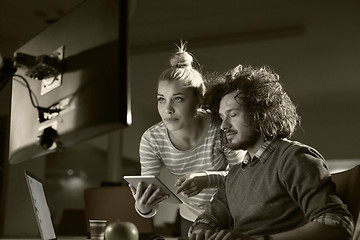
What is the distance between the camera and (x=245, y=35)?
167 inches

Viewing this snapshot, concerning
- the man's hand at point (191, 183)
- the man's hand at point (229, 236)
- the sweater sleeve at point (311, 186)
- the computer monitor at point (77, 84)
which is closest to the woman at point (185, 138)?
the man's hand at point (191, 183)

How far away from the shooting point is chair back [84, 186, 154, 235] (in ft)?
7.66

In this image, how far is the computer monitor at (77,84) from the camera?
0.80m

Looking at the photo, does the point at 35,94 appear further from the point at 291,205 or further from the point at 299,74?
the point at 299,74

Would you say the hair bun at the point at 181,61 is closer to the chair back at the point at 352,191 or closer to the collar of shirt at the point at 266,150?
the collar of shirt at the point at 266,150

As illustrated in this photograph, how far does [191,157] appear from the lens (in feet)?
6.22

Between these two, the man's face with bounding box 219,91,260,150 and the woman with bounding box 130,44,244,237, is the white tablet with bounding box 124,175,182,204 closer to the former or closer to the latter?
the man's face with bounding box 219,91,260,150

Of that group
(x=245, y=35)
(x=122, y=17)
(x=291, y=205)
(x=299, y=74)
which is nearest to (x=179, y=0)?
(x=245, y=35)

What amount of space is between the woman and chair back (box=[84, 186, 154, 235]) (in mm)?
403

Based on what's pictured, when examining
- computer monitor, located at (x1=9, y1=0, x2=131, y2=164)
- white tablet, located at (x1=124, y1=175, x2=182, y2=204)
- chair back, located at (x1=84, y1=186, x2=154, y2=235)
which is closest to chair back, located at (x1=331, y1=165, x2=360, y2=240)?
white tablet, located at (x1=124, y1=175, x2=182, y2=204)

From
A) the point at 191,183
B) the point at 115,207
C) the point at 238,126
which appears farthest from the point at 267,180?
the point at 115,207

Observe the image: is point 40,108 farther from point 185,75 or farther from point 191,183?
point 185,75

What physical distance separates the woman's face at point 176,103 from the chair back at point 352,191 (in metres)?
0.67

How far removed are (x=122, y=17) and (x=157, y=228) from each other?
4.03 m
